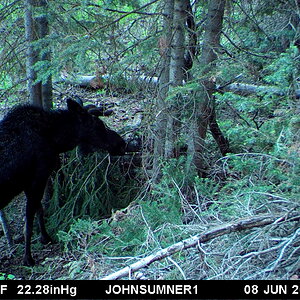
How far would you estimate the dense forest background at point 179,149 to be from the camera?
191 inches

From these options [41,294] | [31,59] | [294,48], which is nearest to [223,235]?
[41,294]

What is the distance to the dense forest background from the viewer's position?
15.9ft

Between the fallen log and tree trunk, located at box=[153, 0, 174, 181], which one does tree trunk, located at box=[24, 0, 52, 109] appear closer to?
tree trunk, located at box=[153, 0, 174, 181]

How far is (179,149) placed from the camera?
24.9 feet

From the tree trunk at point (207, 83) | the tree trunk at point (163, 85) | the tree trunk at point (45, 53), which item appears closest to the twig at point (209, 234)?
the tree trunk at point (207, 83)

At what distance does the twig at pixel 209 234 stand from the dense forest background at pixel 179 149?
16 mm

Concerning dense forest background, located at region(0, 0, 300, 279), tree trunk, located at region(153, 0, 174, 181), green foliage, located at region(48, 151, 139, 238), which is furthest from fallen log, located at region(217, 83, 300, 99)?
green foliage, located at region(48, 151, 139, 238)

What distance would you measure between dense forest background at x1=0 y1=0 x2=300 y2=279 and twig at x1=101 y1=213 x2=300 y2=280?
2cm

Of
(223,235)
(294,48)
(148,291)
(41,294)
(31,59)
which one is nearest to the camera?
(148,291)

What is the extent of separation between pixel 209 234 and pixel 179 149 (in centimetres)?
305

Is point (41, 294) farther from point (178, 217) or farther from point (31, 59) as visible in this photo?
point (31, 59)

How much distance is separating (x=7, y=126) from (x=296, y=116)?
4.61 metres

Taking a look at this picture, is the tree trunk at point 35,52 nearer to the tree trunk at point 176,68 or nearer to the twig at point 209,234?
the tree trunk at point 176,68

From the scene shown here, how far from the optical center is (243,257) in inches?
175
